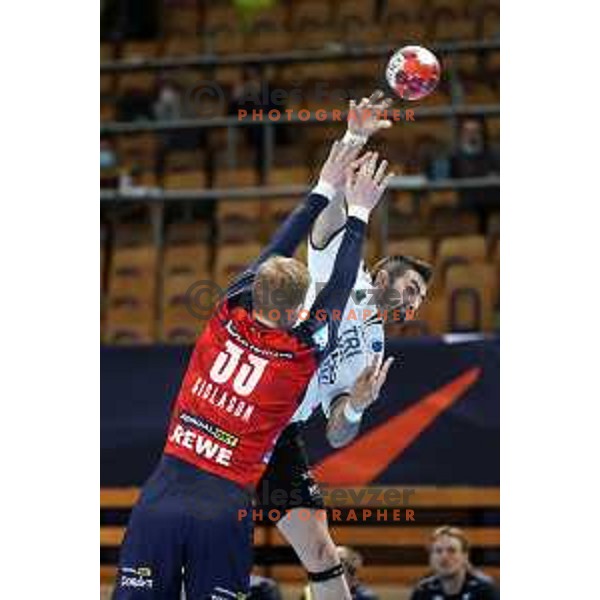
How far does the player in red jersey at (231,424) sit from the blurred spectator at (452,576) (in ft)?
7.27

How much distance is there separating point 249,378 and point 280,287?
16.1 inches

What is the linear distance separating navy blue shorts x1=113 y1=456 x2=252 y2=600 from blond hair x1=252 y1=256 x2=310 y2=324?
748mm

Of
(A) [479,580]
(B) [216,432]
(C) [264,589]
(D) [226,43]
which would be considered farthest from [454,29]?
(B) [216,432]

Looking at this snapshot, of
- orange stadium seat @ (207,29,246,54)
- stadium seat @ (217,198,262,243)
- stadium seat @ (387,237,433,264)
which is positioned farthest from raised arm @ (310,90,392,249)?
orange stadium seat @ (207,29,246,54)

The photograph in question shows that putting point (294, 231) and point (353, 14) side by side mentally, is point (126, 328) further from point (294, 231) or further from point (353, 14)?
point (353, 14)

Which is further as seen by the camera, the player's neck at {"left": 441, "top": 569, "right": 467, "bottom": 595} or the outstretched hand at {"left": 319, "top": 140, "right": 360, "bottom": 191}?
the player's neck at {"left": 441, "top": 569, "right": 467, "bottom": 595}

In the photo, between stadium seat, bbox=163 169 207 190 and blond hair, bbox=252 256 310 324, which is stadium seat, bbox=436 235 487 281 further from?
blond hair, bbox=252 256 310 324

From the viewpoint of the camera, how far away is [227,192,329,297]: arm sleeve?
22.5ft

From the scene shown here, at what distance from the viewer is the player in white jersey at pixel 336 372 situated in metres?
6.95

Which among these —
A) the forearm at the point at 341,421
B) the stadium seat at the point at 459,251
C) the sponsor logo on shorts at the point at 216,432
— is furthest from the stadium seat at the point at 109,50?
the sponsor logo on shorts at the point at 216,432
